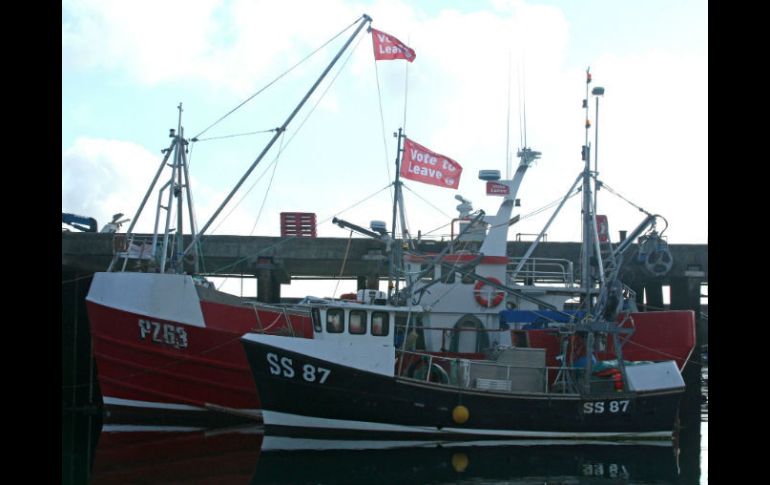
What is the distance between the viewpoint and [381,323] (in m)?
20.7

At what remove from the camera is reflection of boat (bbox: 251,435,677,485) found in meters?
15.4

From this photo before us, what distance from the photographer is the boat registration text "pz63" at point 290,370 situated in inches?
736

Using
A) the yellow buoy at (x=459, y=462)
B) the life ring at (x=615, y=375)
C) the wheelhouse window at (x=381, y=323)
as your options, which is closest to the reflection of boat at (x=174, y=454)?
the wheelhouse window at (x=381, y=323)

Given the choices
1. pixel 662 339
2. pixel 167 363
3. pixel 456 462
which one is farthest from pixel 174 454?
pixel 662 339

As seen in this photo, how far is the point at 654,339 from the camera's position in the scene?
2334 centimetres

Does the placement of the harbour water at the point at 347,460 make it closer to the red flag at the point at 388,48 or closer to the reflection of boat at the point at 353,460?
the reflection of boat at the point at 353,460

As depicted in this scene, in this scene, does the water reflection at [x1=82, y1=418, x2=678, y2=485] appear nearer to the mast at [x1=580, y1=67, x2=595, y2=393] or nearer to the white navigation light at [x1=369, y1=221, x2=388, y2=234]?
the mast at [x1=580, y1=67, x2=595, y2=393]

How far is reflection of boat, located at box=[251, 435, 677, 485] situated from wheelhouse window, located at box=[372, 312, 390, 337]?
2.72 m

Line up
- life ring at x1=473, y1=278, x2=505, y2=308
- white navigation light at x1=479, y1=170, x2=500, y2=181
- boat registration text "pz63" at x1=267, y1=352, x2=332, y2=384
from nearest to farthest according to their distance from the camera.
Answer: boat registration text "pz63" at x1=267, y1=352, x2=332, y2=384 < life ring at x1=473, y1=278, x2=505, y2=308 < white navigation light at x1=479, y1=170, x2=500, y2=181

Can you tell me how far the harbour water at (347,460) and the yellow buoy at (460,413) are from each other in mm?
540

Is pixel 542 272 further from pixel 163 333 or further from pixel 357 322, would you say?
pixel 163 333

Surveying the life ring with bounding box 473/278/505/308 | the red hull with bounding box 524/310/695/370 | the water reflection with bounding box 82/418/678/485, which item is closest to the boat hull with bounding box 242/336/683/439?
the water reflection with bounding box 82/418/678/485

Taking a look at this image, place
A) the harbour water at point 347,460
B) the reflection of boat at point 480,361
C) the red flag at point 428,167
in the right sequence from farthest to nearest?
the red flag at point 428,167, the reflection of boat at point 480,361, the harbour water at point 347,460
